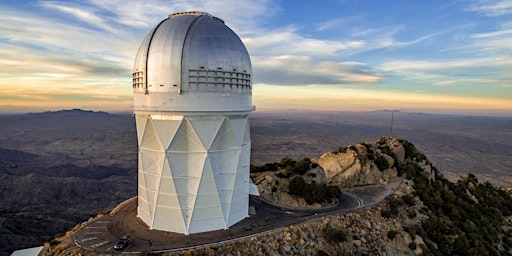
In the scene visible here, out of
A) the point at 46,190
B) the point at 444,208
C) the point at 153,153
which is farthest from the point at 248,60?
the point at 46,190

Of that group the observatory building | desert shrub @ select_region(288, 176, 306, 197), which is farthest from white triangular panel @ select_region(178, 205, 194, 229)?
desert shrub @ select_region(288, 176, 306, 197)

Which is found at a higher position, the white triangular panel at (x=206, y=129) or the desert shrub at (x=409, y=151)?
the white triangular panel at (x=206, y=129)

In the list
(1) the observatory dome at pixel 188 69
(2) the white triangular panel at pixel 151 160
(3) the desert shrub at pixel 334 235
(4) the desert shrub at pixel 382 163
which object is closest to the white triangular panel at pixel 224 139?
(1) the observatory dome at pixel 188 69

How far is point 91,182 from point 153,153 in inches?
4110

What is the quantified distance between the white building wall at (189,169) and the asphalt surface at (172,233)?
1328mm

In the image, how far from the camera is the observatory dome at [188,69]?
2816 cm

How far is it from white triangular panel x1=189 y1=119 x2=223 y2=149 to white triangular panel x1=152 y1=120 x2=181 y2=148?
173cm

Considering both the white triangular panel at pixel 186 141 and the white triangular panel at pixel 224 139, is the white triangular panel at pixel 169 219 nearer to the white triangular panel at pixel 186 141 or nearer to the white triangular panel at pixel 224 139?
the white triangular panel at pixel 186 141

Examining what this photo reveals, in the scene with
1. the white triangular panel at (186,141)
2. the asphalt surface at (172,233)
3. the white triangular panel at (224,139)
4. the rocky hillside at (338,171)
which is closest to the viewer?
the asphalt surface at (172,233)

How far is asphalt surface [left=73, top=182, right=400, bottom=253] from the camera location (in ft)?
87.7

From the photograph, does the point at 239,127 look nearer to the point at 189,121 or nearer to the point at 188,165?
the point at 189,121

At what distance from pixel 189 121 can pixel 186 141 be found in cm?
207

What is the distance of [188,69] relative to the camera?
2806cm

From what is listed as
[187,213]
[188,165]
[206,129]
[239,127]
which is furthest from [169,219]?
[239,127]
